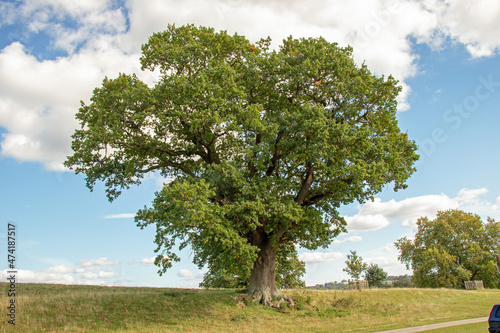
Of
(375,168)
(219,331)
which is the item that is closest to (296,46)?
(375,168)

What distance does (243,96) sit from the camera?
21062 mm

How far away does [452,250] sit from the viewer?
2340 inches

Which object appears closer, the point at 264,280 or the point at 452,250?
the point at 264,280

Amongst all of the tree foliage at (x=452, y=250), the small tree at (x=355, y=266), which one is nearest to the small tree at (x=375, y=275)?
the tree foliage at (x=452, y=250)

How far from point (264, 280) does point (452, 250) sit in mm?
47953

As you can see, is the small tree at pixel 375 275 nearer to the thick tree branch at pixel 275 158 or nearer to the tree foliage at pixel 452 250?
the tree foliage at pixel 452 250

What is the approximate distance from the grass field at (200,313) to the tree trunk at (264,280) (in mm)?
895

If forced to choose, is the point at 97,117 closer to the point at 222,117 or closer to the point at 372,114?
the point at 222,117

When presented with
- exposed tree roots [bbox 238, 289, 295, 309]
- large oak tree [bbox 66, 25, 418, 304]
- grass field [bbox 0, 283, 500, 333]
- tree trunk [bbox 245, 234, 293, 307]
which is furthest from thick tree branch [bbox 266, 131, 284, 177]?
grass field [bbox 0, 283, 500, 333]

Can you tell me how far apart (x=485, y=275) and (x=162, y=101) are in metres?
59.4

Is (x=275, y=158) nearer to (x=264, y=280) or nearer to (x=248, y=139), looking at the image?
(x=248, y=139)

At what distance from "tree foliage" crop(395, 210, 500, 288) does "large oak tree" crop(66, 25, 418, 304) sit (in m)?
39.1

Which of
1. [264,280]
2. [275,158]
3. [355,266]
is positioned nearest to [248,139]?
[275,158]

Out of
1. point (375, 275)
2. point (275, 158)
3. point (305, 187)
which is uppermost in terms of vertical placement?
point (275, 158)
